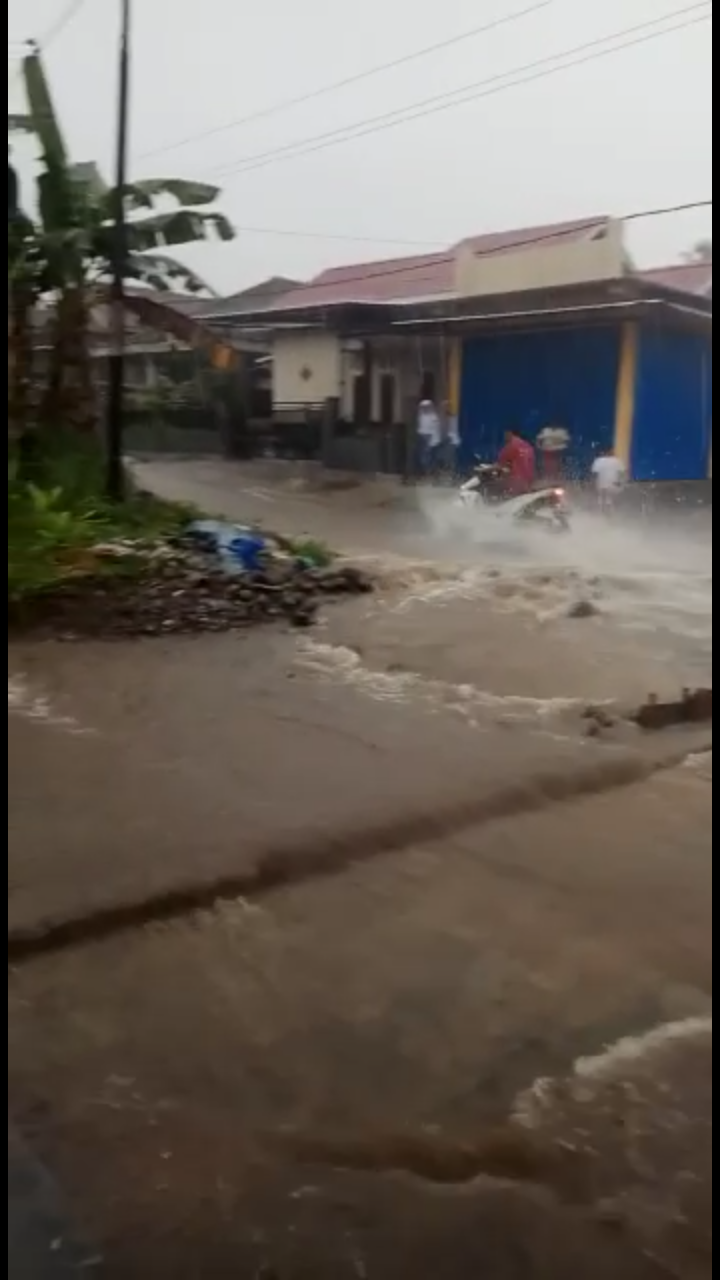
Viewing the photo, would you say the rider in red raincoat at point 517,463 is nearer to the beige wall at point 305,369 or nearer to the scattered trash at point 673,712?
the beige wall at point 305,369

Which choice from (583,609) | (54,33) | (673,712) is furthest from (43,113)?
(673,712)

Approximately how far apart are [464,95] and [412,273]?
0.30 meters

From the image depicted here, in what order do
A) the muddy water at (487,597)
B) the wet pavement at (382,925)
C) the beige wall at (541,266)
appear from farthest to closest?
the muddy water at (487,597), the beige wall at (541,266), the wet pavement at (382,925)

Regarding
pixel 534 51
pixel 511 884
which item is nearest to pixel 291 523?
pixel 534 51

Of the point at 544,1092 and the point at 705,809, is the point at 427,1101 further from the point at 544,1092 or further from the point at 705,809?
the point at 705,809

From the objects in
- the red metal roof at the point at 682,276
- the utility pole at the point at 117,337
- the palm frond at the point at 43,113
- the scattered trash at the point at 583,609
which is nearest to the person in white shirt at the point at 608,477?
the scattered trash at the point at 583,609

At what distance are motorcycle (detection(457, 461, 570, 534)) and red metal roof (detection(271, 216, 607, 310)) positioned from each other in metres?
0.34

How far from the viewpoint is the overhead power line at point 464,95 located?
1812 mm

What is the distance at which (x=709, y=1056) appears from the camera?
1.14 meters

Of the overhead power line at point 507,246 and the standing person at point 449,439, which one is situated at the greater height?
the overhead power line at point 507,246

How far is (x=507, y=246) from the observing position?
6.71 ft

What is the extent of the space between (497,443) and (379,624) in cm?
44

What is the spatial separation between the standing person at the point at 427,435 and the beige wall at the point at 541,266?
0.74ft

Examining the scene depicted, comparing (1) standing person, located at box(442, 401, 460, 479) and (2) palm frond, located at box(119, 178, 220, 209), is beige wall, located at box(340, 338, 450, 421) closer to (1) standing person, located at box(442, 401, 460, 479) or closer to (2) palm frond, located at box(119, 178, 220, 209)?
(1) standing person, located at box(442, 401, 460, 479)
